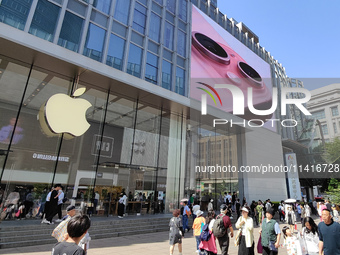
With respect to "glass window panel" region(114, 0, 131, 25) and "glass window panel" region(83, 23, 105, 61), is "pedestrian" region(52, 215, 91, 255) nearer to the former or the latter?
"glass window panel" region(83, 23, 105, 61)

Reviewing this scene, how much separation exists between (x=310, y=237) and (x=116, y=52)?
1378 cm

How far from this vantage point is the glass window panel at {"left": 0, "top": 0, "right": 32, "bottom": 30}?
10.4 meters

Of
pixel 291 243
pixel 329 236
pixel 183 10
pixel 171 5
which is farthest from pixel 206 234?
pixel 183 10

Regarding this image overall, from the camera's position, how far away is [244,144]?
2320 cm

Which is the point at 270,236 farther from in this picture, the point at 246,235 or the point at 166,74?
the point at 166,74

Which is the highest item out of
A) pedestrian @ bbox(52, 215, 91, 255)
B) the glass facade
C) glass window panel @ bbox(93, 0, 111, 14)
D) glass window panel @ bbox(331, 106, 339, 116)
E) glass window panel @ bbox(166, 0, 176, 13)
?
glass window panel @ bbox(166, 0, 176, 13)

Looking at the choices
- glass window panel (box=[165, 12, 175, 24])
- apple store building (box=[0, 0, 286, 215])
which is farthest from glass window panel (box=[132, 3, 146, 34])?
glass window panel (box=[165, 12, 175, 24])

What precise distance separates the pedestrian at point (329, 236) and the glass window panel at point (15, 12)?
14.1 m

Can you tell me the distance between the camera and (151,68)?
1588 centimetres

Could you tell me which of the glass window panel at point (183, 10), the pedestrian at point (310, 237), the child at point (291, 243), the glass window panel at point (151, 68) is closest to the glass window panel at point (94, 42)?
the glass window panel at point (151, 68)

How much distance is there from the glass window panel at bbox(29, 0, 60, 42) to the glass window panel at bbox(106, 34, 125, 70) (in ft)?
10.9

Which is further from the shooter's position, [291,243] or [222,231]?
[222,231]

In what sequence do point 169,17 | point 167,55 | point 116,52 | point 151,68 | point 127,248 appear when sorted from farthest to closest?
1. point 169,17
2. point 167,55
3. point 151,68
4. point 116,52
5. point 127,248

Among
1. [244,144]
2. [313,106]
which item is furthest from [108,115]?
[313,106]
